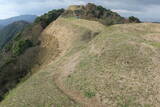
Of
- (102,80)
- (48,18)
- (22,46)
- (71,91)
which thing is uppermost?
(48,18)

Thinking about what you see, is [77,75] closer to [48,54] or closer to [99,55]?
[99,55]

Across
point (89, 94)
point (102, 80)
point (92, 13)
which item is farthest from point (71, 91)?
point (92, 13)

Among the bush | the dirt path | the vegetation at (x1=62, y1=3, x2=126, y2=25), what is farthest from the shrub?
the vegetation at (x1=62, y1=3, x2=126, y2=25)

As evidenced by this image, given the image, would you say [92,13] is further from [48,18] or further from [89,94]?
[89,94]

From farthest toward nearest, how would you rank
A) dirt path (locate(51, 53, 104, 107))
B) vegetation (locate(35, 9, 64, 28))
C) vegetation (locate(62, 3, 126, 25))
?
vegetation (locate(35, 9, 64, 28)) → vegetation (locate(62, 3, 126, 25)) → dirt path (locate(51, 53, 104, 107))

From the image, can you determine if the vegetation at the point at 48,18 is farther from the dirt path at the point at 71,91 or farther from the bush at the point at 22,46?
the dirt path at the point at 71,91

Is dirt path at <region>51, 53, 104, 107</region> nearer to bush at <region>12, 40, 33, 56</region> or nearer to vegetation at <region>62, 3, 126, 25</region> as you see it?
bush at <region>12, 40, 33, 56</region>

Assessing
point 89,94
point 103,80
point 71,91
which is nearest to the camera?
point 89,94

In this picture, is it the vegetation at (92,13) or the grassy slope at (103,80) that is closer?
the grassy slope at (103,80)

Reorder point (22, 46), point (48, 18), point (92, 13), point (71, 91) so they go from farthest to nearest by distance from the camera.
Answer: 1. point (48, 18)
2. point (92, 13)
3. point (22, 46)
4. point (71, 91)

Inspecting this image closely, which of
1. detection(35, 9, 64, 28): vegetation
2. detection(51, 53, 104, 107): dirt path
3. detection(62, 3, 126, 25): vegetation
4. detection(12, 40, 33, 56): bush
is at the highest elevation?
detection(62, 3, 126, 25): vegetation

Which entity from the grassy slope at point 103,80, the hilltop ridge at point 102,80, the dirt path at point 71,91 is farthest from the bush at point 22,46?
the dirt path at point 71,91

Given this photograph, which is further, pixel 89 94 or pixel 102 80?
pixel 102 80

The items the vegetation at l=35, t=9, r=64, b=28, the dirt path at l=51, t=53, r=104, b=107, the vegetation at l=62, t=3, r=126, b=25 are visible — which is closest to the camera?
the dirt path at l=51, t=53, r=104, b=107
